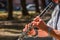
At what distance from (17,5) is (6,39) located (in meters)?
45.5

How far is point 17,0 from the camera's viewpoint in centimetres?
6078

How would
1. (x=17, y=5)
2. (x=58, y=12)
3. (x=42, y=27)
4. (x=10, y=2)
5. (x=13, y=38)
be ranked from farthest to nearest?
(x=17, y=5) → (x=10, y=2) → (x=13, y=38) → (x=58, y=12) → (x=42, y=27)

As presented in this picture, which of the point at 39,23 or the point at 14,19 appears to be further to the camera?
the point at 14,19

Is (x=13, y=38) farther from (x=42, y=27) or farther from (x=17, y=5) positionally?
(x=17, y=5)

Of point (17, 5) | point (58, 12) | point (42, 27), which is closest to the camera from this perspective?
point (42, 27)

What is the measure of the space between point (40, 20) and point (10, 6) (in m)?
22.0

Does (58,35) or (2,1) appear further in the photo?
(2,1)

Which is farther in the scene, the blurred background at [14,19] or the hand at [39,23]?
the blurred background at [14,19]

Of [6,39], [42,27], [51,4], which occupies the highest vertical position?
[51,4]

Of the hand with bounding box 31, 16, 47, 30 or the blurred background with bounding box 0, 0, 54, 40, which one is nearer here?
the hand with bounding box 31, 16, 47, 30

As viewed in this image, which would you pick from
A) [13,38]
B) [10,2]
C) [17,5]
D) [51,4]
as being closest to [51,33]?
[51,4]

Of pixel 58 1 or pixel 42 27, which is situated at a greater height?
pixel 58 1

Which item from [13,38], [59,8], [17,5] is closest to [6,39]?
[13,38]

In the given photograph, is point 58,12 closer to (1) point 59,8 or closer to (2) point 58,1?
(1) point 59,8
